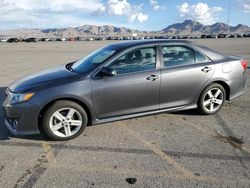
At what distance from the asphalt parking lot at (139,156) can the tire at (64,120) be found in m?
0.14

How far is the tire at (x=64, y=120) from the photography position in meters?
4.85

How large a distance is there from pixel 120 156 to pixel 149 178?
746 mm

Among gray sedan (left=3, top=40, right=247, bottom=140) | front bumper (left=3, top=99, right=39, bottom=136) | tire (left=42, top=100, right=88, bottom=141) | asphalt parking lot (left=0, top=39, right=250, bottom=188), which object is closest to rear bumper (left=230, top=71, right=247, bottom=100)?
gray sedan (left=3, top=40, right=247, bottom=140)

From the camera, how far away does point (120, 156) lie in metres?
4.37

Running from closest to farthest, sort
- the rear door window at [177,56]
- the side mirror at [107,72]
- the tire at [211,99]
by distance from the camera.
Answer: the side mirror at [107,72], the rear door window at [177,56], the tire at [211,99]

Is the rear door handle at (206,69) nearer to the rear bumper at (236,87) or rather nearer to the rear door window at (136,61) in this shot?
the rear bumper at (236,87)

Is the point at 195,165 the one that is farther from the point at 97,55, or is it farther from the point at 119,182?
the point at 97,55

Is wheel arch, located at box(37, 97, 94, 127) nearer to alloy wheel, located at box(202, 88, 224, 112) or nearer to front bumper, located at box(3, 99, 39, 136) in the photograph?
front bumper, located at box(3, 99, 39, 136)

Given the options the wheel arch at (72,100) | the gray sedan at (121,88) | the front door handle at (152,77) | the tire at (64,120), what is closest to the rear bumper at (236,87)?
the gray sedan at (121,88)

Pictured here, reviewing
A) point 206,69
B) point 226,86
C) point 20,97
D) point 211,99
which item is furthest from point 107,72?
point 226,86

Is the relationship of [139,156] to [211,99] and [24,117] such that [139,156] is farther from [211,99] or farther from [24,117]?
[211,99]

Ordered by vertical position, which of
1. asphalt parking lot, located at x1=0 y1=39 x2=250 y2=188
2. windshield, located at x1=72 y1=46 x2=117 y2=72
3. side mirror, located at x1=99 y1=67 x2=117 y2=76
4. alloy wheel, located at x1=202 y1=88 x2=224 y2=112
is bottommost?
asphalt parking lot, located at x1=0 y1=39 x2=250 y2=188

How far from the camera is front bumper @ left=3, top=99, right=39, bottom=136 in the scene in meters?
4.73

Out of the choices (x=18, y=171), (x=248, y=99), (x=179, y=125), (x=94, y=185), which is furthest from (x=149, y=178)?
(x=248, y=99)
